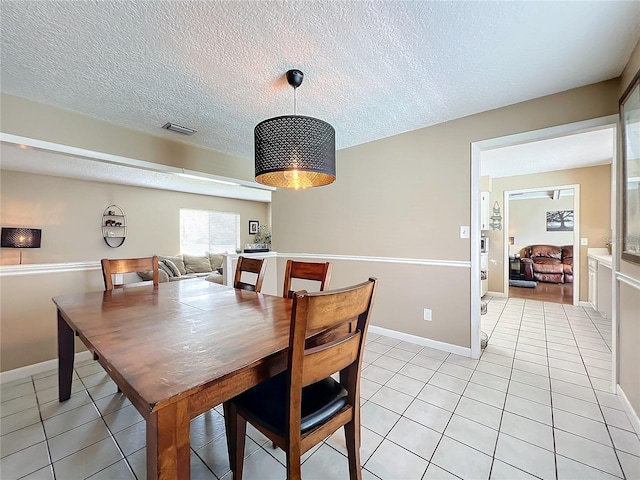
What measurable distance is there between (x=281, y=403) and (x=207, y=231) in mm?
6811

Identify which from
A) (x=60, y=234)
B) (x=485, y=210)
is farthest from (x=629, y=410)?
(x=60, y=234)

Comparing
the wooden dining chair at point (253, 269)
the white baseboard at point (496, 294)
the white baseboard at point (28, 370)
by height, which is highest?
the wooden dining chair at point (253, 269)

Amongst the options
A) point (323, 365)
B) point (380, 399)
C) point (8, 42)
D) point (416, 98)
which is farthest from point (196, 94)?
point (380, 399)

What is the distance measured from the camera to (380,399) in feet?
6.26

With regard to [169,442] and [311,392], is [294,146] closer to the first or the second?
[311,392]

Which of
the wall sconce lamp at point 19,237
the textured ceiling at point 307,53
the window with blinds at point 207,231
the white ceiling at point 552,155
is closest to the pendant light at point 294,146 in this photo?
the textured ceiling at point 307,53

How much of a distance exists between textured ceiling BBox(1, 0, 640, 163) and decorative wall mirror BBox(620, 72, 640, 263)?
294mm

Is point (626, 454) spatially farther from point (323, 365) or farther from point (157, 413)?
point (157, 413)

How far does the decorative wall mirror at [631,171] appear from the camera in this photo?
1.63 metres

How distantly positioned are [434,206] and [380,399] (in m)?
1.87

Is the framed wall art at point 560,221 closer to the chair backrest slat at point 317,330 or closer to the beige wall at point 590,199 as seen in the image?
the beige wall at point 590,199

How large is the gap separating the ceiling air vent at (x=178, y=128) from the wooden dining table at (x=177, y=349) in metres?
1.74

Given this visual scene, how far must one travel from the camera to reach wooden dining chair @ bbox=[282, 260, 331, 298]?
1.80 metres

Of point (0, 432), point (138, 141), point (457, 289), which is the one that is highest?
point (138, 141)
